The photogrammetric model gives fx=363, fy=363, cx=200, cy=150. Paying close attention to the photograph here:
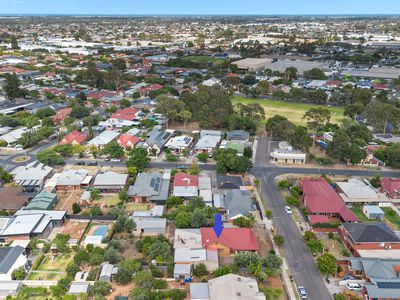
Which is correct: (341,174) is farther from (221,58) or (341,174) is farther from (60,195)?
(221,58)

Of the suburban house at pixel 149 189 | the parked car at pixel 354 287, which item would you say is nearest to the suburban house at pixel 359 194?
the parked car at pixel 354 287

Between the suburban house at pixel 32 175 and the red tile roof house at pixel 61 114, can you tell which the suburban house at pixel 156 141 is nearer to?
the suburban house at pixel 32 175

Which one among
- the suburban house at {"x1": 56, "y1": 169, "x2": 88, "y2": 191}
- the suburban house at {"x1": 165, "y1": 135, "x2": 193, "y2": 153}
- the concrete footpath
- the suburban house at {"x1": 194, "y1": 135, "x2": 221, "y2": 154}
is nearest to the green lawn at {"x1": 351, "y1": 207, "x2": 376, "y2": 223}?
the concrete footpath

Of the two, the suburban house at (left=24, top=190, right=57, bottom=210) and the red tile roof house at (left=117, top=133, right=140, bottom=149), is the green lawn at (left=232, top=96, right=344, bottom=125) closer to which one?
the red tile roof house at (left=117, top=133, right=140, bottom=149)

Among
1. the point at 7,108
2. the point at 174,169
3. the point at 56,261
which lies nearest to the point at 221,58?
the point at 7,108

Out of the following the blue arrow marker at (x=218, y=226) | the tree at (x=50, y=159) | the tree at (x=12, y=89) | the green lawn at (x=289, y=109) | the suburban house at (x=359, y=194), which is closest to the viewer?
the blue arrow marker at (x=218, y=226)
